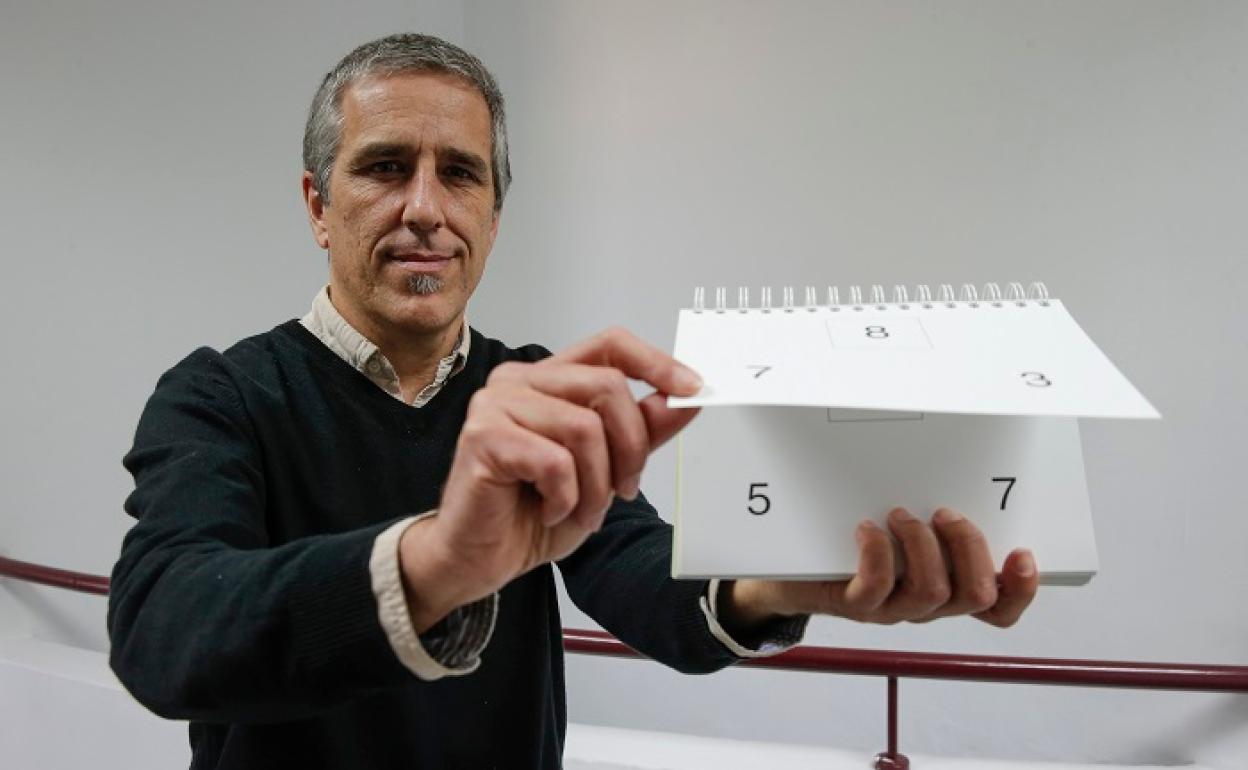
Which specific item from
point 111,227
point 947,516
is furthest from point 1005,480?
point 111,227

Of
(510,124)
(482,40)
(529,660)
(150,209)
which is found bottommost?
(529,660)

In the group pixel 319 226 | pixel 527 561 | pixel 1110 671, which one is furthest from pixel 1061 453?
pixel 1110 671

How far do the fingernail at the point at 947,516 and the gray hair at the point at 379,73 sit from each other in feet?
2.01

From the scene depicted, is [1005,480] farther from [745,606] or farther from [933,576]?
[745,606]

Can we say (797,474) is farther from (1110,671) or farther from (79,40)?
(79,40)

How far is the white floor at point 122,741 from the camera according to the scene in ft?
4.34

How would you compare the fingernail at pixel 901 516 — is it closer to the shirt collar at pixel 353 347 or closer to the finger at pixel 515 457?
the finger at pixel 515 457

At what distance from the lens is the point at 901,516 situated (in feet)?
1.65

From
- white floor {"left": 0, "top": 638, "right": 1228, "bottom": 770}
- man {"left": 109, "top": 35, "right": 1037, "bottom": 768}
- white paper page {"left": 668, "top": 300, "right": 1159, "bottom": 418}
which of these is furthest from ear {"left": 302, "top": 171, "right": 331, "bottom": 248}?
white floor {"left": 0, "top": 638, "right": 1228, "bottom": 770}

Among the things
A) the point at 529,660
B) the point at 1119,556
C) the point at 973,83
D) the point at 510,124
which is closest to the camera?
the point at 529,660

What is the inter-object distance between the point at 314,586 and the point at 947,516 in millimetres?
350

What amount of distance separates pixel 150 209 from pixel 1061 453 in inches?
74.9

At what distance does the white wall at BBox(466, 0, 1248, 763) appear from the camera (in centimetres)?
156

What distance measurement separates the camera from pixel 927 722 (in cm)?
180
